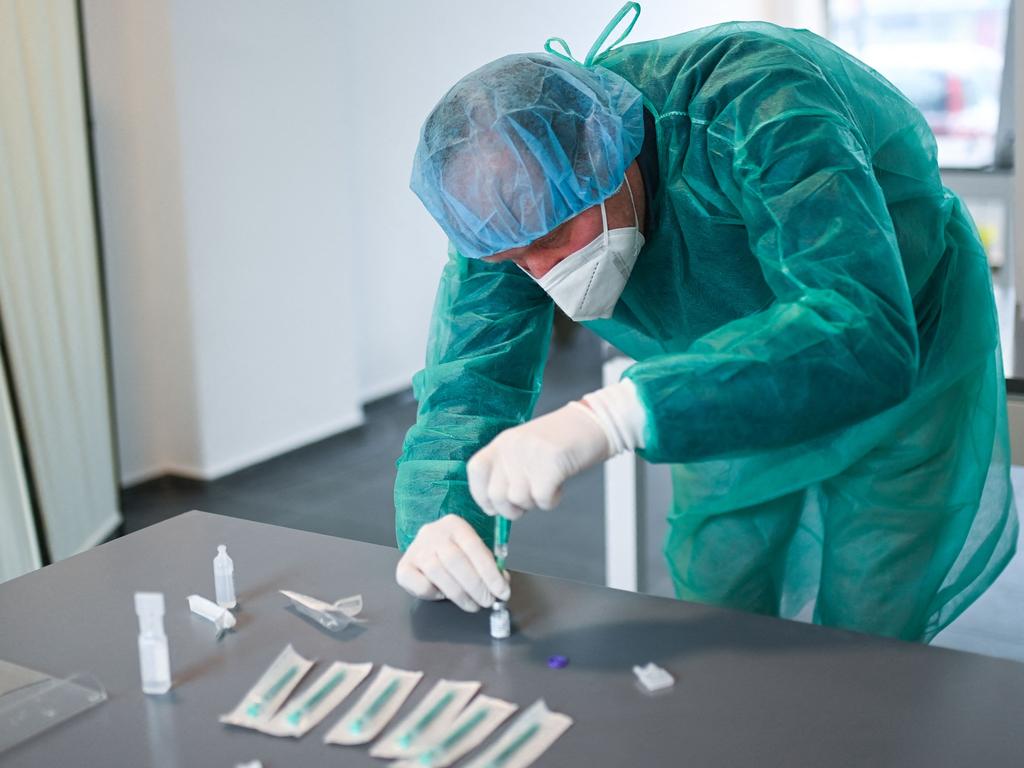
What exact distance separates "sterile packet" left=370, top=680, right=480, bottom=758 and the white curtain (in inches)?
73.5

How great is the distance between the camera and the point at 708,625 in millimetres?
1123

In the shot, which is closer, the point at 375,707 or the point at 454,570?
the point at 375,707

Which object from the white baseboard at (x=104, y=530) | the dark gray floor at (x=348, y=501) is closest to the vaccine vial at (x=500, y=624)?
the dark gray floor at (x=348, y=501)

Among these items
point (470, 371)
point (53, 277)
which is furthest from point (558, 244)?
point (53, 277)

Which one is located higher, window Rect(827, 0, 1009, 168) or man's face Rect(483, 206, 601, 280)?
man's face Rect(483, 206, 601, 280)

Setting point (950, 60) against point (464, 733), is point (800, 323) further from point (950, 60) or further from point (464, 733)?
point (950, 60)

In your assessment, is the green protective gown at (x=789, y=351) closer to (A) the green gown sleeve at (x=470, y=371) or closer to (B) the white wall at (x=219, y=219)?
(A) the green gown sleeve at (x=470, y=371)

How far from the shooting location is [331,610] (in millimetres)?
1173

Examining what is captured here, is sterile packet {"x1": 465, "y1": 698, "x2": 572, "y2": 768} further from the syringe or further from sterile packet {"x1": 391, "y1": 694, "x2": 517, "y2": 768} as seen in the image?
the syringe

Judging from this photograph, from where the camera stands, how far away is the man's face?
1.22m

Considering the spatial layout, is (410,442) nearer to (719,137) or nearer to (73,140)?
(719,137)

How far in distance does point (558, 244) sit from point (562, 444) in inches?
12.4

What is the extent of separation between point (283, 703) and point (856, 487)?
28.4 inches

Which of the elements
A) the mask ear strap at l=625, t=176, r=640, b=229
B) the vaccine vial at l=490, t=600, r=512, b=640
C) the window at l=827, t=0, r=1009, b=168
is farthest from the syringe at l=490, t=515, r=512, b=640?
the window at l=827, t=0, r=1009, b=168
